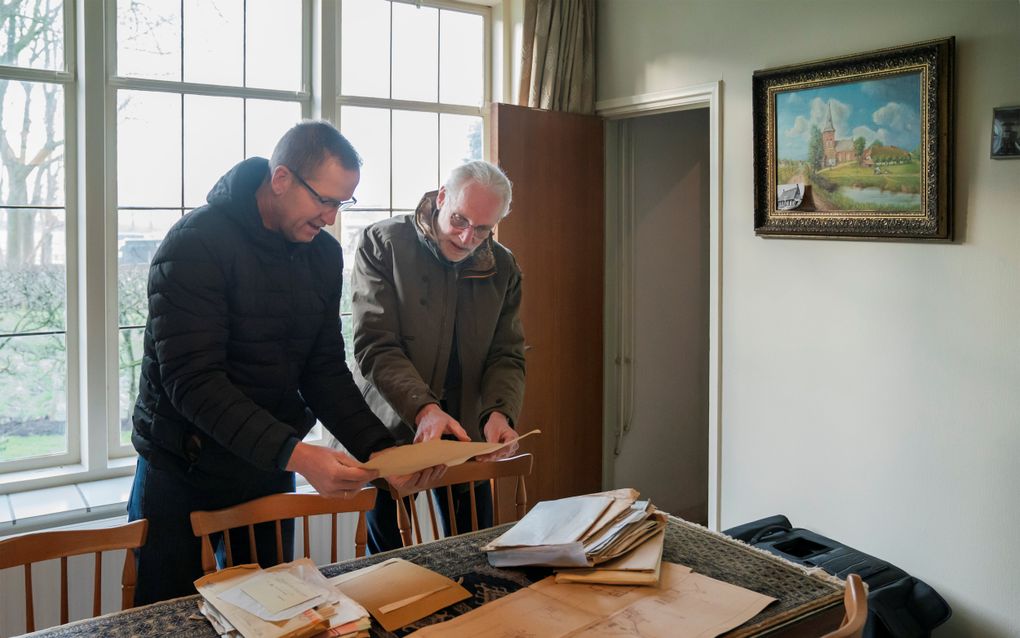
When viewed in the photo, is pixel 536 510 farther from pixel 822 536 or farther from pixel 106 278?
pixel 106 278

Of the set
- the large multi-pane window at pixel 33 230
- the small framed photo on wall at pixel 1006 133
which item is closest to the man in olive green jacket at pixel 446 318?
the large multi-pane window at pixel 33 230

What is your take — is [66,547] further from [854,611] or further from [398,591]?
[854,611]

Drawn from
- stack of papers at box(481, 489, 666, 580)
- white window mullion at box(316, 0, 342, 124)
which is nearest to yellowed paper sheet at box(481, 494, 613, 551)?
stack of papers at box(481, 489, 666, 580)

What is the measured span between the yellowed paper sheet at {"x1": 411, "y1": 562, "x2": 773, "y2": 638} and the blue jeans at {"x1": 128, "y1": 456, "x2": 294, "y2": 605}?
685 mm

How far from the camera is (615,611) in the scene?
5.27 ft

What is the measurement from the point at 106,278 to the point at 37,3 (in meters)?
0.93

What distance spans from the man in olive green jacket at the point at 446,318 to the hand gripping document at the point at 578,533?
38 cm

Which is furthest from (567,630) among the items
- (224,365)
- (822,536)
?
(822,536)

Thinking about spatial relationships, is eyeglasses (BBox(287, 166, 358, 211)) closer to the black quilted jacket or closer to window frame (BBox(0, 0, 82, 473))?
the black quilted jacket

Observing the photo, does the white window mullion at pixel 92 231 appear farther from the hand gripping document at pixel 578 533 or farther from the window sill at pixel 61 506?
the hand gripping document at pixel 578 533

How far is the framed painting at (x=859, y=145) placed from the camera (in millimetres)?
2838

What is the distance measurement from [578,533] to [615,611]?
0.73ft

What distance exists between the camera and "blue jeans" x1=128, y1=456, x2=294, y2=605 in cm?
195

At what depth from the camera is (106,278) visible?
10.5 ft
